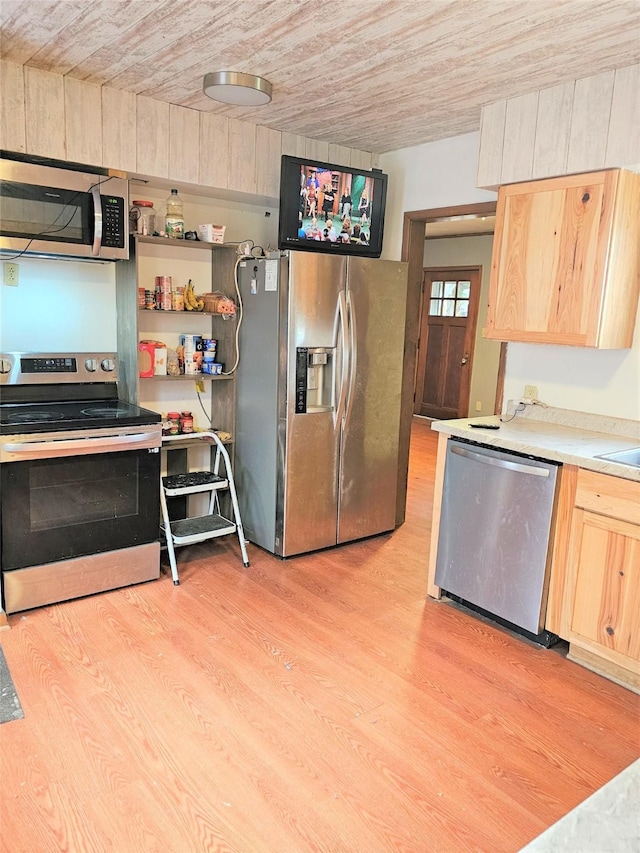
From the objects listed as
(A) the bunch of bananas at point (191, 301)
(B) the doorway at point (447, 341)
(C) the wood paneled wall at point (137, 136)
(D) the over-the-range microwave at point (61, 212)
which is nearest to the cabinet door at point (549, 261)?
(C) the wood paneled wall at point (137, 136)

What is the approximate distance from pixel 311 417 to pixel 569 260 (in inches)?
60.1

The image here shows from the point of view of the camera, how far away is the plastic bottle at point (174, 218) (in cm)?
338

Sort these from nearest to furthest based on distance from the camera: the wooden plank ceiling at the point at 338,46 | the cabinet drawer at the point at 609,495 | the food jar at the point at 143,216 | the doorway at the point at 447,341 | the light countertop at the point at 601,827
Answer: the light countertop at the point at 601,827 < the wooden plank ceiling at the point at 338,46 < the cabinet drawer at the point at 609,495 < the food jar at the point at 143,216 < the doorway at the point at 447,341

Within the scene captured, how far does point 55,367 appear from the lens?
3.21 metres

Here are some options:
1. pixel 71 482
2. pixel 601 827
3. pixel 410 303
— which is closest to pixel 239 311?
pixel 410 303

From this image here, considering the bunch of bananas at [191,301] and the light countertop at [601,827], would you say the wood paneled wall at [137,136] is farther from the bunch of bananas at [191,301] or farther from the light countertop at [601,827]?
the light countertop at [601,827]

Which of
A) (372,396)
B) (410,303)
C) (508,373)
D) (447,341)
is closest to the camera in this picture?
(508,373)

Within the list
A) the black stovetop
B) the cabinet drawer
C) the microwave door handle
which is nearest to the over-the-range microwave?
the microwave door handle

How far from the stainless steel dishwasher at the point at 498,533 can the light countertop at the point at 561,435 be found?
0.20 ft

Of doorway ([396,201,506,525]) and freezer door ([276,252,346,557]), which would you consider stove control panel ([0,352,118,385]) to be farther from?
doorway ([396,201,506,525])

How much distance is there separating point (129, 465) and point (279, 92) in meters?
1.92

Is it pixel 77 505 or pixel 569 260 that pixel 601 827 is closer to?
pixel 569 260

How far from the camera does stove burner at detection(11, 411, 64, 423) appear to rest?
284 centimetres

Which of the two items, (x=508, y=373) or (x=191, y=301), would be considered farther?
(x=191, y=301)
